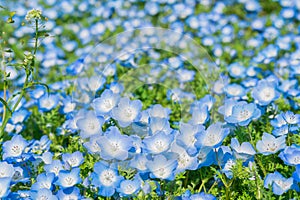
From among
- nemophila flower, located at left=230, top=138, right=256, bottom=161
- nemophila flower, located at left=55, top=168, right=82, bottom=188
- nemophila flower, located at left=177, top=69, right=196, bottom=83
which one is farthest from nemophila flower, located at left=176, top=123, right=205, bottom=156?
nemophila flower, located at left=177, top=69, right=196, bottom=83

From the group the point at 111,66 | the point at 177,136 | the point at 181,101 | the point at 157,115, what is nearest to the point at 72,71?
the point at 111,66

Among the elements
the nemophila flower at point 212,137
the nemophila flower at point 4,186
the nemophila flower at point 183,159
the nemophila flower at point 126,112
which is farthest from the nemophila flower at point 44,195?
the nemophila flower at point 212,137

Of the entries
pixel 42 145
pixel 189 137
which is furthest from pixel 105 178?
pixel 42 145

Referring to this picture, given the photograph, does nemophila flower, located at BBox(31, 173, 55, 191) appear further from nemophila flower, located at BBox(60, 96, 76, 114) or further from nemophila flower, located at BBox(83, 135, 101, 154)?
nemophila flower, located at BBox(60, 96, 76, 114)

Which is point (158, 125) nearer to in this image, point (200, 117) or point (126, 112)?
point (126, 112)

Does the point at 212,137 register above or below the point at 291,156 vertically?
above

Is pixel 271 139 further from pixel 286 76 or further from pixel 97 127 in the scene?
pixel 286 76
